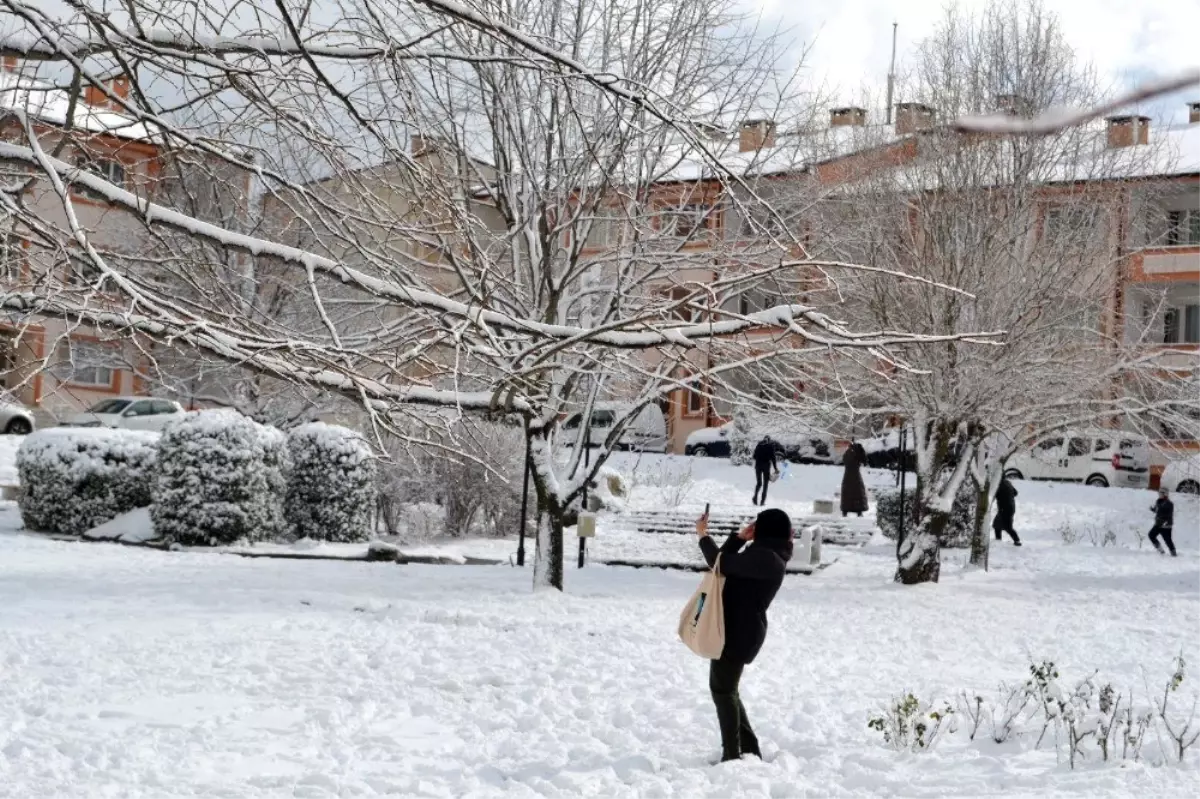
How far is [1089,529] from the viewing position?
2677 centimetres

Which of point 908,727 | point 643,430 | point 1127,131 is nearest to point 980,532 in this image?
point 1127,131

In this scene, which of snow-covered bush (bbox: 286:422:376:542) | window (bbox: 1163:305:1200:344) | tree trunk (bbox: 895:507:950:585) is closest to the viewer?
tree trunk (bbox: 895:507:950:585)

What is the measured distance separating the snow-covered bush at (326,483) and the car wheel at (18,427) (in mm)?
16095

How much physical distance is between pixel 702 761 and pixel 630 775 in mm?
491

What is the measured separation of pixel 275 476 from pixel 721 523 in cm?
929

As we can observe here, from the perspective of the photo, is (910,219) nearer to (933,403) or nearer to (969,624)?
(933,403)

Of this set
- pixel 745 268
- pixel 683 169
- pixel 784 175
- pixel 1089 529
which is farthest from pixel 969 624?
pixel 1089 529

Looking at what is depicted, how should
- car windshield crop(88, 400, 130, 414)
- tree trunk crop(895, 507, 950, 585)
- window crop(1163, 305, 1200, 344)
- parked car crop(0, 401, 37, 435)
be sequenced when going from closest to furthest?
tree trunk crop(895, 507, 950, 585) → parked car crop(0, 401, 37, 435) → car windshield crop(88, 400, 130, 414) → window crop(1163, 305, 1200, 344)

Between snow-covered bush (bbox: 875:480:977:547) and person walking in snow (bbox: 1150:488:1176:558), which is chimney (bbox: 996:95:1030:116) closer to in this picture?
snow-covered bush (bbox: 875:480:977:547)

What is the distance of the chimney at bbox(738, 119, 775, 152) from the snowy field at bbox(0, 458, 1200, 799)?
16.5ft

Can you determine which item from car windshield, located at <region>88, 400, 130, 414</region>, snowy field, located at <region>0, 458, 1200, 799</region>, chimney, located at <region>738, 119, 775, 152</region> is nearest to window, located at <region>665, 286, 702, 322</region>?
chimney, located at <region>738, 119, 775, 152</region>

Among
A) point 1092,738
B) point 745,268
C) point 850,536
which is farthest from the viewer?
point 850,536

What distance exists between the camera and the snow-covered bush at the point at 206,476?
17953 mm

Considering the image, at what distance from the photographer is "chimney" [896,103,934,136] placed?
1817 cm
